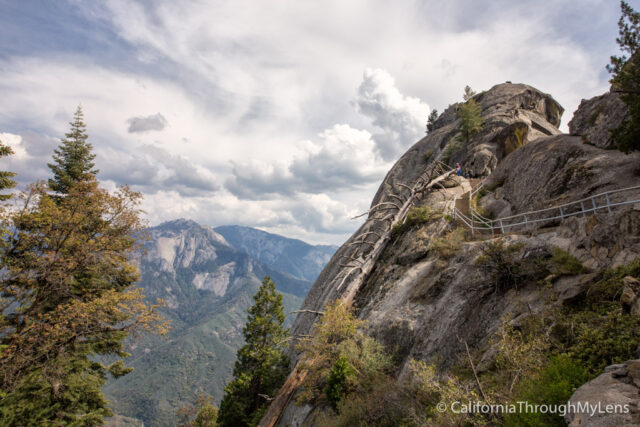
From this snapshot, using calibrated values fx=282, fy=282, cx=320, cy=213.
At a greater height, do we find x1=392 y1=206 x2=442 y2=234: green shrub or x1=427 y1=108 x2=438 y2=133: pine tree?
x1=427 y1=108 x2=438 y2=133: pine tree

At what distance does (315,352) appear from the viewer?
12938mm

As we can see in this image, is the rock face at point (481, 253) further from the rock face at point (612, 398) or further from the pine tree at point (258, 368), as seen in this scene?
the pine tree at point (258, 368)

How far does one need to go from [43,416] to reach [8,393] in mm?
2709

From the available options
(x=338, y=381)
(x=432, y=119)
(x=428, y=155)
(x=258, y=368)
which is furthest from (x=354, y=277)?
(x=432, y=119)

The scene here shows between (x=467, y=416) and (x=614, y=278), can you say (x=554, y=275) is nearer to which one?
(x=614, y=278)

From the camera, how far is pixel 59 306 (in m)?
13.5

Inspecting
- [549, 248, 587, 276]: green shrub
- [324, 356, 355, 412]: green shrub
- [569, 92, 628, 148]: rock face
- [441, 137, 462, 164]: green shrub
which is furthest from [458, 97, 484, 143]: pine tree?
[324, 356, 355, 412]: green shrub

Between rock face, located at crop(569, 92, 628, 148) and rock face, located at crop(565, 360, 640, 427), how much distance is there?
572 inches

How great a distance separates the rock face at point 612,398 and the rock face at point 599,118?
14.5 metres

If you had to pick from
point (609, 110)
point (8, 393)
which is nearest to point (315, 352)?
point (8, 393)

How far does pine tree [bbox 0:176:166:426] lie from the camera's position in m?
13.7

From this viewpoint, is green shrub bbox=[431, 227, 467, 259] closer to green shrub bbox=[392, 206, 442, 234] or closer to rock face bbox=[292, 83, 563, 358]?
green shrub bbox=[392, 206, 442, 234]

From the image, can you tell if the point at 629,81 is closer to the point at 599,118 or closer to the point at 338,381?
the point at 599,118

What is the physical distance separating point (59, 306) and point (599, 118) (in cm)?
3069
